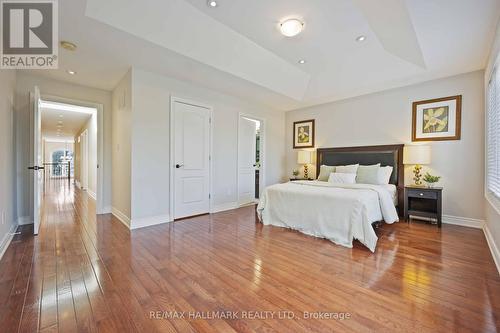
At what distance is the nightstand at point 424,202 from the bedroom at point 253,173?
3 cm

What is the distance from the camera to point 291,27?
2662 mm

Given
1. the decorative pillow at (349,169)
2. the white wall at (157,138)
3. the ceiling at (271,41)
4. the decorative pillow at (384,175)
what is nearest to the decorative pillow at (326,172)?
the decorative pillow at (349,169)

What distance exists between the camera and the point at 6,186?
272cm

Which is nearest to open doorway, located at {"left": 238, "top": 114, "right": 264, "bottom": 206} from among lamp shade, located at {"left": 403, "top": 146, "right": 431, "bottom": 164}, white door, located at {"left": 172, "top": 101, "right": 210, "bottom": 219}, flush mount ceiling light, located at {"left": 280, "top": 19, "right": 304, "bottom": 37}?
white door, located at {"left": 172, "top": 101, "right": 210, "bottom": 219}

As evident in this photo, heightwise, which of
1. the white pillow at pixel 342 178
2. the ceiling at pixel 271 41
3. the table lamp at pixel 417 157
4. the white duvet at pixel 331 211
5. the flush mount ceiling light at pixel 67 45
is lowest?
the white duvet at pixel 331 211

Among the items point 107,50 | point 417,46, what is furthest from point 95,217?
point 417,46

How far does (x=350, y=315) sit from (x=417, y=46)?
3.27m

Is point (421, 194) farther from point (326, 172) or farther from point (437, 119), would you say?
point (326, 172)

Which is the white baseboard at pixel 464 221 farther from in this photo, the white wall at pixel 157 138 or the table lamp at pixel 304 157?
the white wall at pixel 157 138

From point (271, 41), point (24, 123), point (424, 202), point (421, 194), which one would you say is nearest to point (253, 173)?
point (271, 41)

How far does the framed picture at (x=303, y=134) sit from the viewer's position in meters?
5.57

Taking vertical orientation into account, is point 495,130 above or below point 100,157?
above

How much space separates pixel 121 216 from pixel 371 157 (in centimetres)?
485

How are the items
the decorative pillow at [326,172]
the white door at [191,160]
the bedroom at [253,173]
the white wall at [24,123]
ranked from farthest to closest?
the decorative pillow at [326,172], the white door at [191,160], the white wall at [24,123], the bedroom at [253,173]
